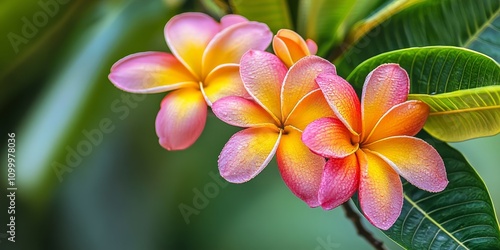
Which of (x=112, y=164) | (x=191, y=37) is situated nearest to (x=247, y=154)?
(x=191, y=37)

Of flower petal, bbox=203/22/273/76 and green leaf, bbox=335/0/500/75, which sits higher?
flower petal, bbox=203/22/273/76

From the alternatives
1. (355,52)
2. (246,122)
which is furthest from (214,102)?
(355,52)

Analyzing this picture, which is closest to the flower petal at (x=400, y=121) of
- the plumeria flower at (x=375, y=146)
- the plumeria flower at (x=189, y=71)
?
the plumeria flower at (x=375, y=146)

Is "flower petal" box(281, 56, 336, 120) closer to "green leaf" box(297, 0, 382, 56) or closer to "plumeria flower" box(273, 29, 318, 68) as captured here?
"plumeria flower" box(273, 29, 318, 68)

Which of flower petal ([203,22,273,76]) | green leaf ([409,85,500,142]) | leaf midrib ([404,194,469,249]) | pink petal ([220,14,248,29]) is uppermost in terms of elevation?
pink petal ([220,14,248,29])

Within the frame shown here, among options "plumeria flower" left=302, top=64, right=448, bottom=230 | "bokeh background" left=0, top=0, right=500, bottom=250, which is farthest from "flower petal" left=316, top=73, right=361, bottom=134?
"bokeh background" left=0, top=0, right=500, bottom=250

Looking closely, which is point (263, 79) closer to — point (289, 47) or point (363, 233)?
point (289, 47)

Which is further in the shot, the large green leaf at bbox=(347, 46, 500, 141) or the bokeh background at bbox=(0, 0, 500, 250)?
the bokeh background at bbox=(0, 0, 500, 250)

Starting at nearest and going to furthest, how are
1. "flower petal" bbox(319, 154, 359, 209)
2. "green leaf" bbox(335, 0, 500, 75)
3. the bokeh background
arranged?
1. "flower petal" bbox(319, 154, 359, 209)
2. "green leaf" bbox(335, 0, 500, 75)
3. the bokeh background
